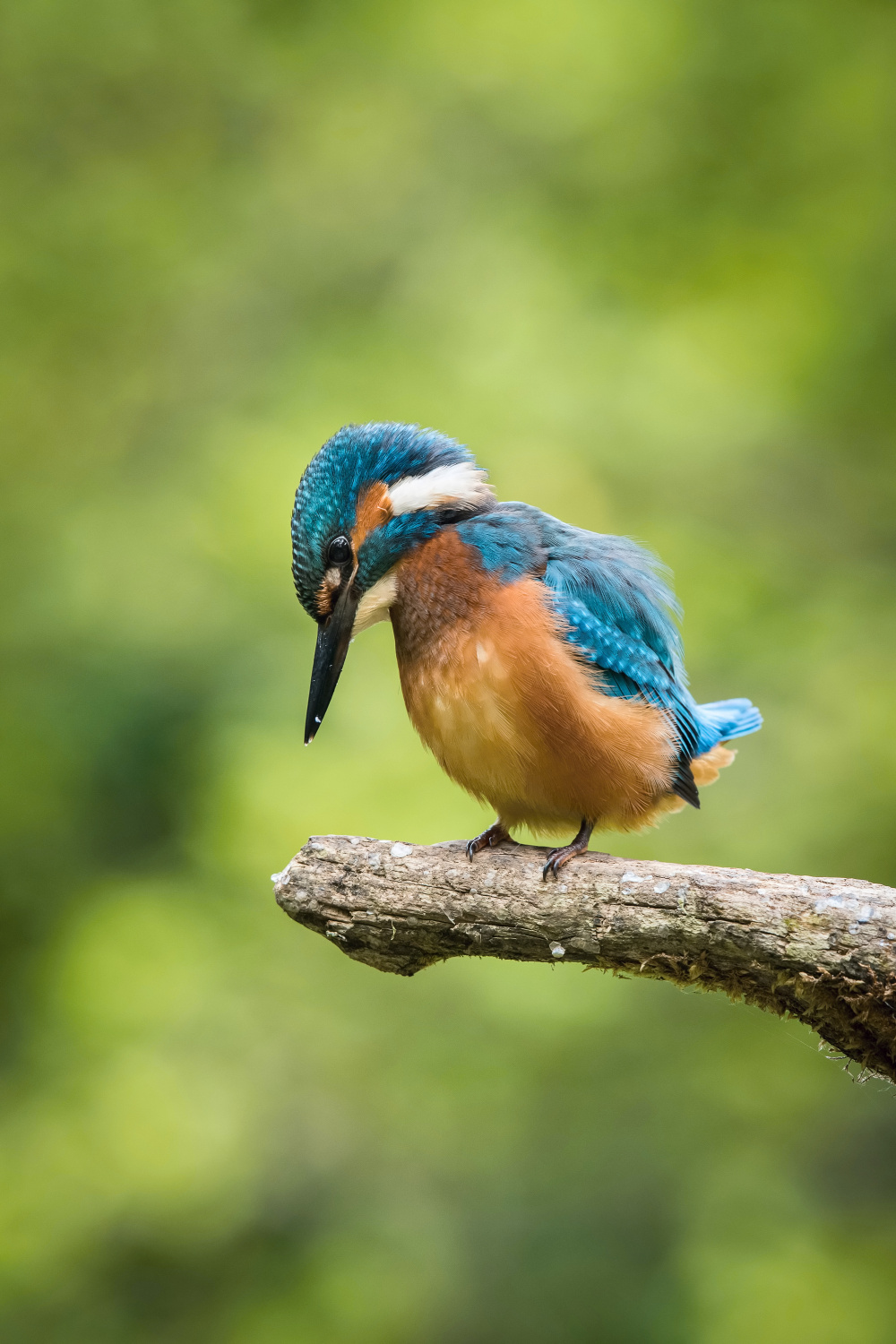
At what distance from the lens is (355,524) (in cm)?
291

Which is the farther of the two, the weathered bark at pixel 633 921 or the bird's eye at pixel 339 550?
the bird's eye at pixel 339 550

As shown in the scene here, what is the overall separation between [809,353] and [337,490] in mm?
3198

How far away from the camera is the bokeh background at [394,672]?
4.84 metres

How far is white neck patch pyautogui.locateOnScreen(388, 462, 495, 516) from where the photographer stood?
295 centimetres

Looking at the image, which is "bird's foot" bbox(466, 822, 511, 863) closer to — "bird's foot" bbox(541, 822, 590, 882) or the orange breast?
the orange breast

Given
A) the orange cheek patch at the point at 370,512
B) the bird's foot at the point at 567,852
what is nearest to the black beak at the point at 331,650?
the orange cheek patch at the point at 370,512

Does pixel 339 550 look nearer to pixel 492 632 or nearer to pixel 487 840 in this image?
pixel 492 632

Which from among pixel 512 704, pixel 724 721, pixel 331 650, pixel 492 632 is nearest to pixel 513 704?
pixel 512 704

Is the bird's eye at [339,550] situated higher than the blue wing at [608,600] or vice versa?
the blue wing at [608,600]

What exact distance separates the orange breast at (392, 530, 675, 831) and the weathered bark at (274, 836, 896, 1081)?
0.20 metres

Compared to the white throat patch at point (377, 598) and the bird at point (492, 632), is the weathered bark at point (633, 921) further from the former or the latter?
the white throat patch at point (377, 598)

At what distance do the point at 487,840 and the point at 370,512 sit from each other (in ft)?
2.83

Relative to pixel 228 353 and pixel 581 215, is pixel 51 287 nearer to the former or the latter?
pixel 228 353

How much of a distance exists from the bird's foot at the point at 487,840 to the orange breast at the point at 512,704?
0.07 metres
